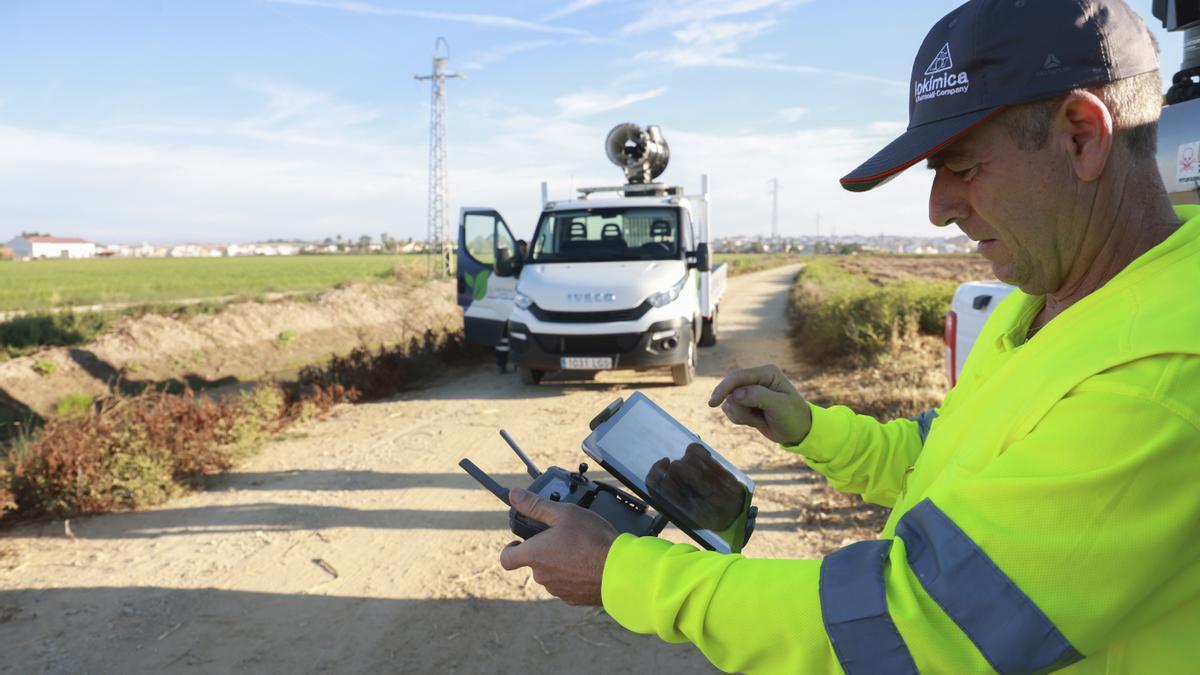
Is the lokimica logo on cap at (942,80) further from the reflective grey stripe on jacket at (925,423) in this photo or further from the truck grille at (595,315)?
the truck grille at (595,315)

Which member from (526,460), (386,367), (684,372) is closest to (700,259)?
(684,372)

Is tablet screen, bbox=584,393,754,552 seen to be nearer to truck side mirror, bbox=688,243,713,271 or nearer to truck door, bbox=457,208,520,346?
truck side mirror, bbox=688,243,713,271

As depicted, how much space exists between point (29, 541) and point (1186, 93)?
6.48 metres

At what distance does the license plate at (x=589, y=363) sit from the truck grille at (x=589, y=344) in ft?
0.15

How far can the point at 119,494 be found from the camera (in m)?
5.37

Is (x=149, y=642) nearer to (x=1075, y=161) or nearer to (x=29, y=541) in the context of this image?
(x=29, y=541)

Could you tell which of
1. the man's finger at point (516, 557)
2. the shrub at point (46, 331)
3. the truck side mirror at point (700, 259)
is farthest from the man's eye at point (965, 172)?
the shrub at point (46, 331)

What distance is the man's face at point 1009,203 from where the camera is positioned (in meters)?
1.25

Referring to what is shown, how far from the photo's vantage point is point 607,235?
33.3 ft

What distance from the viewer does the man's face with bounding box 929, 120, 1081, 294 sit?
4.11ft

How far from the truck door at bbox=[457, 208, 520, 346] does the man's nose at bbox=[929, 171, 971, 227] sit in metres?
9.10

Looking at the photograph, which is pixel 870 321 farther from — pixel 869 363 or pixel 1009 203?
pixel 1009 203

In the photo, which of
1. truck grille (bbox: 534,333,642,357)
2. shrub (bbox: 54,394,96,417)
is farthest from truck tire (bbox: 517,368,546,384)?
shrub (bbox: 54,394,96,417)

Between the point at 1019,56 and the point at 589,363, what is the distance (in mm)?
7869
